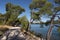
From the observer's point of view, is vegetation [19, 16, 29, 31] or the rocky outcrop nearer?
the rocky outcrop

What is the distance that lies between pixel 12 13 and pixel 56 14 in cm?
816

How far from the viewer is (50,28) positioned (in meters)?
23.1

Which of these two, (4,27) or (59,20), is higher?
(59,20)

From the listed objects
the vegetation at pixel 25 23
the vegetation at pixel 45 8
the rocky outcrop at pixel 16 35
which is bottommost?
the rocky outcrop at pixel 16 35

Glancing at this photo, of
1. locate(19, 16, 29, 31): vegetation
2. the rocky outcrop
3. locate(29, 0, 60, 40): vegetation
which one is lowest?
the rocky outcrop

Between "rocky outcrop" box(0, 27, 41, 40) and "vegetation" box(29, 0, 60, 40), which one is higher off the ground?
"vegetation" box(29, 0, 60, 40)

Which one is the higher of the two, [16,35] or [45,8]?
[45,8]

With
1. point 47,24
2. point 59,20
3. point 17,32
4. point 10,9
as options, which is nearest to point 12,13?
point 10,9

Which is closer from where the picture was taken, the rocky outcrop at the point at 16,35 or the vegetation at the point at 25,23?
the rocky outcrop at the point at 16,35

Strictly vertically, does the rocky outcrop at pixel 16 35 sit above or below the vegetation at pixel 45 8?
below

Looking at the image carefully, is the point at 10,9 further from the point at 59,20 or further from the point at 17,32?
the point at 59,20

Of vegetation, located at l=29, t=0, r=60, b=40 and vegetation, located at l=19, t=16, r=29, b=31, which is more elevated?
vegetation, located at l=29, t=0, r=60, b=40

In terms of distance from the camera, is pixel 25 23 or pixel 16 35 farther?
pixel 25 23

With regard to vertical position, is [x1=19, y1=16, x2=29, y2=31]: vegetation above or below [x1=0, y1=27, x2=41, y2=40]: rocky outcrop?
above
